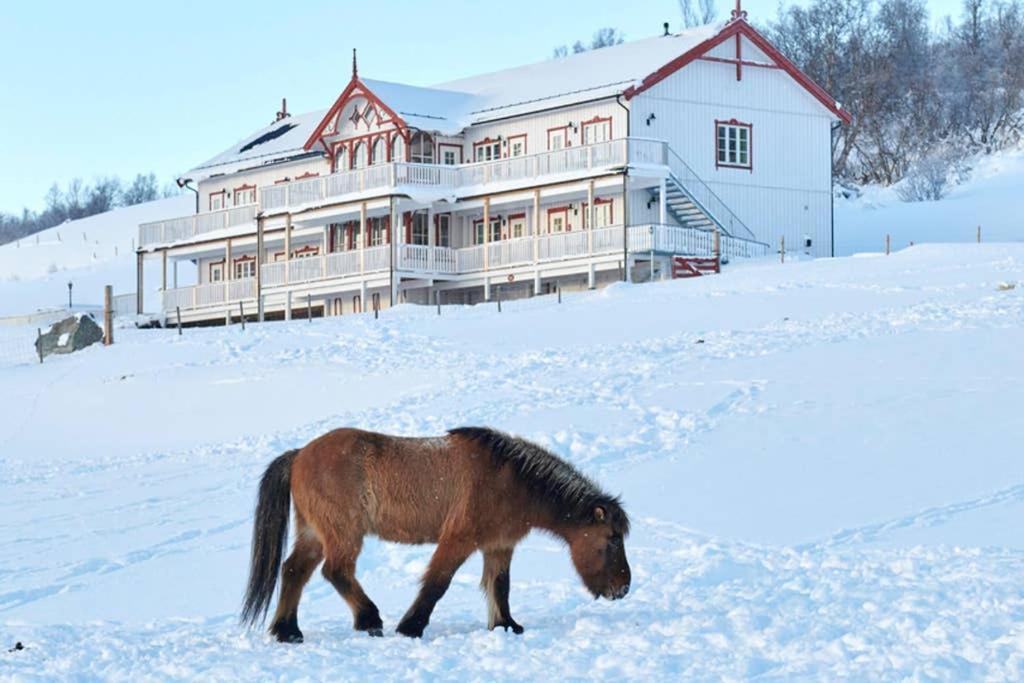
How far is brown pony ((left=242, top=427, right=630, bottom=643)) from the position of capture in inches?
410

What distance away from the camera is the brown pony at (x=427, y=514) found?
10.4 metres

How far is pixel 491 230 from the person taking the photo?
4831cm

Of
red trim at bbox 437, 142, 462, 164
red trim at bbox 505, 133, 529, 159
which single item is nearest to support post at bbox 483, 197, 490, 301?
red trim at bbox 505, 133, 529, 159

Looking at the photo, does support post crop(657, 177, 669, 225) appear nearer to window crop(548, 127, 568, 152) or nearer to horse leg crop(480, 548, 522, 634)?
window crop(548, 127, 568, 152)

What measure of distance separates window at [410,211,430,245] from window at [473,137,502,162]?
2314 millimetres

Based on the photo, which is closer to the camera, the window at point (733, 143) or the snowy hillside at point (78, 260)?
the window at point (733, 143)

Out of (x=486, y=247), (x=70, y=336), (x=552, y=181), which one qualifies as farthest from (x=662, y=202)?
(x=70, y=336)

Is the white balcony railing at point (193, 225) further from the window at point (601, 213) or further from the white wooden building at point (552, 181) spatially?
the window at point (601, 213)

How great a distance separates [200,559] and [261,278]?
35137 mm

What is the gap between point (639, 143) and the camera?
4278 cm

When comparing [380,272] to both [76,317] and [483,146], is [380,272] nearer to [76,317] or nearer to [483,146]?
[483,146]

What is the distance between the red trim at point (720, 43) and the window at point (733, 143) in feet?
6.81

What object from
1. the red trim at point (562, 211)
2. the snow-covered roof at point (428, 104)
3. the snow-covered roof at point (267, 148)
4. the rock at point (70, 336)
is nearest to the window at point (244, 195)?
the snow-covered roof at point (267, 148)

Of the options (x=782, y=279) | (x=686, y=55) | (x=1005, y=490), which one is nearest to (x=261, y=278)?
(x=686, y=55)
